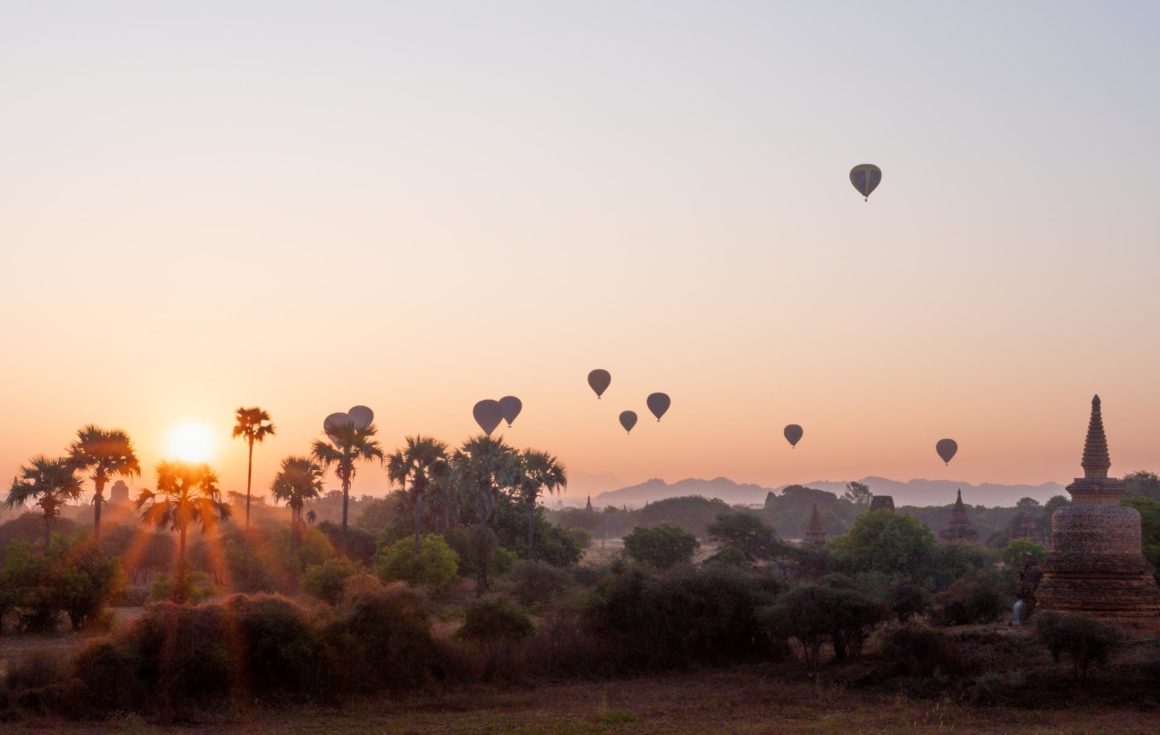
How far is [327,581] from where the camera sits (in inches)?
2402

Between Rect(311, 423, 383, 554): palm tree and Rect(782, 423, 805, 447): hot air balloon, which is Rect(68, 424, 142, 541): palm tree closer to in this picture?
Rect(311, 423, 383, 554): palm tree

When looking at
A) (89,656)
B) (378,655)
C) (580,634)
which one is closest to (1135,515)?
(580,634)

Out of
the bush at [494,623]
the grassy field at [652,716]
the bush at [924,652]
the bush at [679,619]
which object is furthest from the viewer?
the bush at [679,619]

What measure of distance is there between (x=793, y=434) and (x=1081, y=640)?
9107 centimetres

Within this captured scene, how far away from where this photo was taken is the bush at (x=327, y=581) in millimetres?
60406

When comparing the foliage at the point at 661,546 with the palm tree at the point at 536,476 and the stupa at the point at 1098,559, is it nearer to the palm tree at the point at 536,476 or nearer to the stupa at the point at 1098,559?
the palm tree at the point at 536,476

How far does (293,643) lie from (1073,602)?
2539cm

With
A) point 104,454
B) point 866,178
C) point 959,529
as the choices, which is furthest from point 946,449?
point 104,454

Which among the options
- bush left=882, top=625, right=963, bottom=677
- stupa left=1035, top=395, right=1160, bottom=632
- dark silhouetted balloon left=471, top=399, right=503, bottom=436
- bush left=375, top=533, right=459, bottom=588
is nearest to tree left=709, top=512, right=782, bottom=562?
dark silhouetted balloon left=471, top=399, right=503, bottom=436

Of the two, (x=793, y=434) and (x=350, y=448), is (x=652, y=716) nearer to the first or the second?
(x=350, y=448)

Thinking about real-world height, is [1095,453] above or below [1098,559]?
above

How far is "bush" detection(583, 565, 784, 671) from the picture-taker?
42.4m

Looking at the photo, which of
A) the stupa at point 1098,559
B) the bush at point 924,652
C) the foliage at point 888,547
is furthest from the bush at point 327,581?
the foliage at point 888,547

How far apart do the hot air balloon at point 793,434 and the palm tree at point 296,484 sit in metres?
60.2
